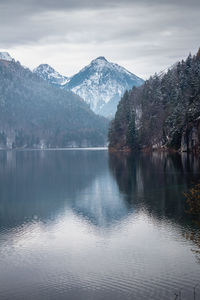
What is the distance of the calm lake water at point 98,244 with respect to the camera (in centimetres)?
3128

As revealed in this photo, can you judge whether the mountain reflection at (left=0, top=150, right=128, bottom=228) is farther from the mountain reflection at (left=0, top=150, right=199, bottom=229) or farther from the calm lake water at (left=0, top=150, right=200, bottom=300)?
the calm lake water at (left=0, top=150, right=200, bottom=300)

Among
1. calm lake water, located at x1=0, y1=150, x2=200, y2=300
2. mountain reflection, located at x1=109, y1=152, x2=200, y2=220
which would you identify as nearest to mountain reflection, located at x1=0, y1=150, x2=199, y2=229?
mountain reflection, located at x1=109, y1=152, x2=200, y2=220

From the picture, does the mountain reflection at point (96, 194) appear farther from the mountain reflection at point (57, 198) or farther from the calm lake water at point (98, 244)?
the calm lake water at point (98, 244)

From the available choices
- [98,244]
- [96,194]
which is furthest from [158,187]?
[98,244]

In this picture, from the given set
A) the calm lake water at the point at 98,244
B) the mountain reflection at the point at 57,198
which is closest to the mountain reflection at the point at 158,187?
the calm lake water at the point at 98,244

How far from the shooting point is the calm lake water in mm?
31281

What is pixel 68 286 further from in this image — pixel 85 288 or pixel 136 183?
pixel 136 183

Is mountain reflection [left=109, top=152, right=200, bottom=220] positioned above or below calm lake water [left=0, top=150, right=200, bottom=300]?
above

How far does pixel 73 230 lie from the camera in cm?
4978

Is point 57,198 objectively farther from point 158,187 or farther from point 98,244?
point 98,244

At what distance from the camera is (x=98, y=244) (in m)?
43.1

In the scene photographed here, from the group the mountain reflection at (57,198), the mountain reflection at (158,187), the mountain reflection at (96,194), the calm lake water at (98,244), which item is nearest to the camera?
the calm lake water at (98,244)

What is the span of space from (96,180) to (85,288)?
6983cm

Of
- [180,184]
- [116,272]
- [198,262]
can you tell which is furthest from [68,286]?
[180,184]
